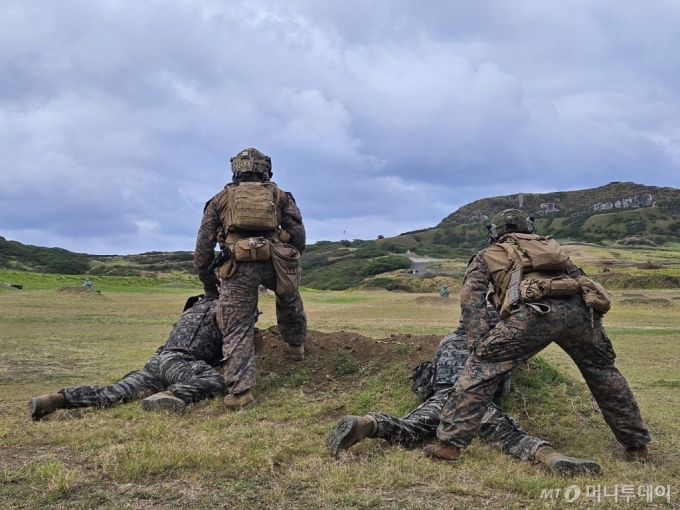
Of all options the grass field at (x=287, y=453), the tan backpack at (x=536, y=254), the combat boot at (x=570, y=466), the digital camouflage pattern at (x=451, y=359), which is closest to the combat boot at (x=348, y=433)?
the grass field at (x=287, y=453)

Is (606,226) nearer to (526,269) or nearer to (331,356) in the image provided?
(331,356)

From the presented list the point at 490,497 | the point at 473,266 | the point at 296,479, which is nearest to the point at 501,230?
the point at 473,266

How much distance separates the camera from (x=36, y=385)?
8242 millimetres

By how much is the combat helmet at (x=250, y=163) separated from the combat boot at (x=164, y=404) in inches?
114

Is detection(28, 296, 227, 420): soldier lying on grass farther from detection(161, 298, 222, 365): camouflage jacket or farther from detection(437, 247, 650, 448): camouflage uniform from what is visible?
detection(437, 247, 650, 448): camouflage uniform

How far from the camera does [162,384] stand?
7.11 metres

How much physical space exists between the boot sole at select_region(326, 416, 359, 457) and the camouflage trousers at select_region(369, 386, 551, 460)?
31cm

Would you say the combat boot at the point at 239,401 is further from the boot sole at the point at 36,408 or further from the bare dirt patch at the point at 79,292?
the bare dirt patch at the point at 79,292

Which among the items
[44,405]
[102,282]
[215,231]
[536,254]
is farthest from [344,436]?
[102,282]

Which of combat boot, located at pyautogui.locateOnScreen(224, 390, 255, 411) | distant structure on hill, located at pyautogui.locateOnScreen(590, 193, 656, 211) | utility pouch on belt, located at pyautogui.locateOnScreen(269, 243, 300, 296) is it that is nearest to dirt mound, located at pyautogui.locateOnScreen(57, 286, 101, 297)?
utility pouch on belt, located at pyautogui.locateOnScreen(269, 243, 300, 296)

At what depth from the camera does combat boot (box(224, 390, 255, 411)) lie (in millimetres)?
6461

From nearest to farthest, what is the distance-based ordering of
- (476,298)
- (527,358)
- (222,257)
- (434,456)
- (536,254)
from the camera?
(434,456), (527,358), (536,254), (476,298), (222,257)

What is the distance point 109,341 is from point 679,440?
39.6 feet

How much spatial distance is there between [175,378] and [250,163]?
282 centimetres
